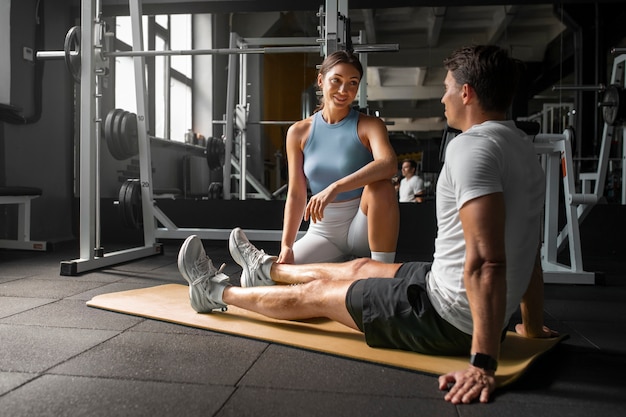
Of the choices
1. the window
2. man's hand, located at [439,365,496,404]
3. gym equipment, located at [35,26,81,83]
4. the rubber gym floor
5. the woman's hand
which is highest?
the window

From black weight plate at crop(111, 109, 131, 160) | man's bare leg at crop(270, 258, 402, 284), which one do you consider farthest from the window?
man's bare leg at crop(270, 258, 402, 284)

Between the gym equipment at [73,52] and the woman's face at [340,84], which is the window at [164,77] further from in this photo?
the woman's face at [340,84]

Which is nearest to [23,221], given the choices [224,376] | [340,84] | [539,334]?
[340,84]

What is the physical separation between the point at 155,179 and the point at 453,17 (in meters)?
3.36

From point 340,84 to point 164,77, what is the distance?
445 cm

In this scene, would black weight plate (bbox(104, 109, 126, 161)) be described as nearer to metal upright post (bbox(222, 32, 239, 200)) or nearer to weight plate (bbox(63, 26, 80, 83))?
weight plate (bbox(63, 26, 80, 83))

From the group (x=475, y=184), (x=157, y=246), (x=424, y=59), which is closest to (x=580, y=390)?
(x=475, y=184)

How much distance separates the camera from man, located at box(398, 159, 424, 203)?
14.6ft

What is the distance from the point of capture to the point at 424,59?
15.0 feet

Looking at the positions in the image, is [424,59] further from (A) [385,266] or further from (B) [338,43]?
(A) [385,266]

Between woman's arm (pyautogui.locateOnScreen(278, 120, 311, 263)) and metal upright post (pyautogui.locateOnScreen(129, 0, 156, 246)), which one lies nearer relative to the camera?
Answer: woman's arm (pyautogui.locateOnScreen(278, 120, 311, 263))

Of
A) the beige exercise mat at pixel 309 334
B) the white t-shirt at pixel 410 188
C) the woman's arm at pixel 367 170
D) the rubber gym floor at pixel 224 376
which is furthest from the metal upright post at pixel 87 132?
the white t-shirt at pixel 410 188

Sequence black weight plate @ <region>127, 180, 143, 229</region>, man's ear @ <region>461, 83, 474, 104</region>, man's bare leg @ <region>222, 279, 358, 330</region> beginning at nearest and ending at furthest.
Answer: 1. man's ear @ <region>461, 83, 474, 104</region>
2. man's bare leg @ <region>222, 279, 358, 330</region>
3. black weight plate @ <region>127, 180, 143, 229</region>

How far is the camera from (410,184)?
177 inches
